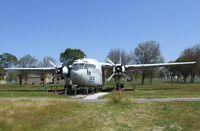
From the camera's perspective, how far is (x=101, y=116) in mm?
23328

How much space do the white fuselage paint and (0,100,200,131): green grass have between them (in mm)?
19611

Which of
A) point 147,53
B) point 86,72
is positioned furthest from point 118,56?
point 86,72

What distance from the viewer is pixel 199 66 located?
114m

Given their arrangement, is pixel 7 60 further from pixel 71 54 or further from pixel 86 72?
pixel 86 72

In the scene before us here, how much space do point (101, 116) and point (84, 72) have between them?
79.3ft

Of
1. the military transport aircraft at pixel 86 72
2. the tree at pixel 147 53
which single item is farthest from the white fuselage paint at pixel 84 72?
the tree at pixel 147 53

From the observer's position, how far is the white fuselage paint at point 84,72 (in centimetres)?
4700

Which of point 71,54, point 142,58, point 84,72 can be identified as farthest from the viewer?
point 71,54

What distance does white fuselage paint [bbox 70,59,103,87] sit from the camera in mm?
47000

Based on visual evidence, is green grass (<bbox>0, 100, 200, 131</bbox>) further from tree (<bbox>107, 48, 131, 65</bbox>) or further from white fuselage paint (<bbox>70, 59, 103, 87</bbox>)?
tree (<bbox>107, 48, 131, 65</bbox>)

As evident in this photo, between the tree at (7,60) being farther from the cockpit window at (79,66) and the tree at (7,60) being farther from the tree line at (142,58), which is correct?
the cockpit window at (79,66)

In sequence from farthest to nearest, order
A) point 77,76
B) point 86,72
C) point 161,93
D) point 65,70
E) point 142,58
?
point 142,58
point 65,70
point 86,72
point 77,76
point 161,93

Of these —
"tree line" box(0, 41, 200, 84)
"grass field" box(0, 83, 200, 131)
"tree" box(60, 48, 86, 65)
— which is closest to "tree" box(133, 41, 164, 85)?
"tree line" box(0, 41, 200, 84)

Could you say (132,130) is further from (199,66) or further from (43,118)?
(199,66)
